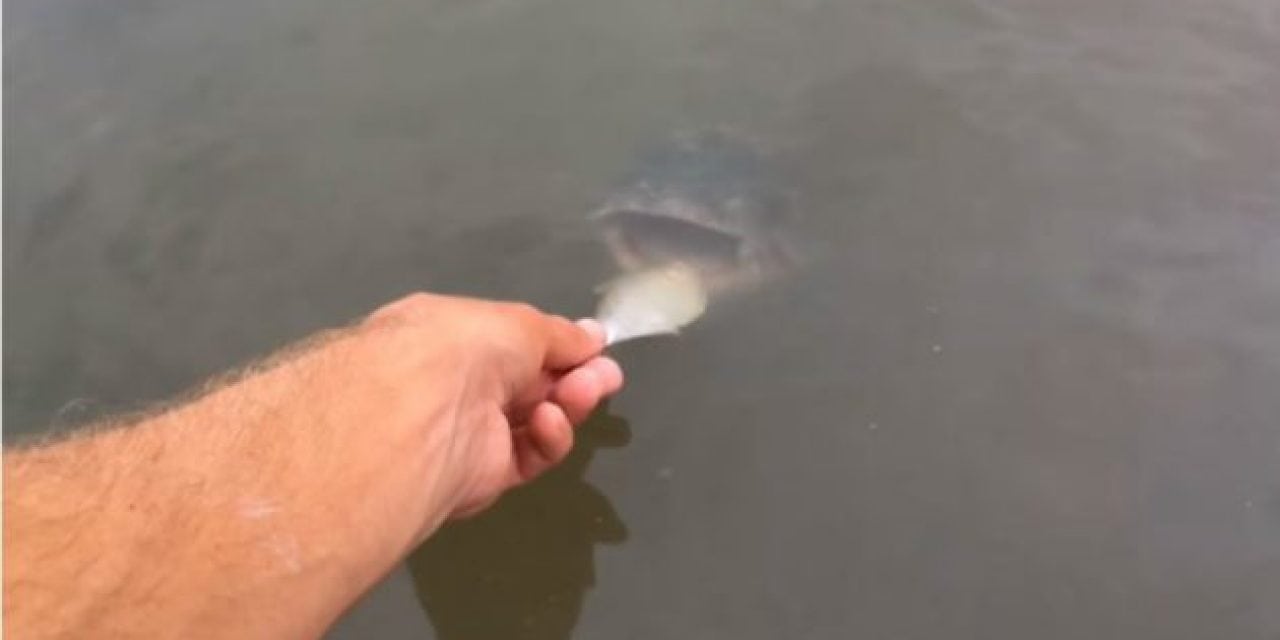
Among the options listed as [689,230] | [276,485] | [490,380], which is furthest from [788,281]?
[276,485]

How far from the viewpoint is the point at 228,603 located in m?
1.52

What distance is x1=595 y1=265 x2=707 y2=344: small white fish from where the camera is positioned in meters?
2.62

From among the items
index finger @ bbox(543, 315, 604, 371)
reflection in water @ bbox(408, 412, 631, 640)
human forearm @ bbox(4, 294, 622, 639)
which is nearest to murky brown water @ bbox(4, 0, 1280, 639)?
reflection in water @ bbox(408, 412, 631, 640)

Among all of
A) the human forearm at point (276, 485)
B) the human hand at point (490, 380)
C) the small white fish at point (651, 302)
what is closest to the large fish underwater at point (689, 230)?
the small white fish at point (651, 302)

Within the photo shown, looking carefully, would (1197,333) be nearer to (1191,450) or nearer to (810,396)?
(1191,450)

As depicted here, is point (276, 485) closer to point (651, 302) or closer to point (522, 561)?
point (522, 561)

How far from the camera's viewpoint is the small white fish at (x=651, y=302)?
103 inches

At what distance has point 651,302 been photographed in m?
2.68

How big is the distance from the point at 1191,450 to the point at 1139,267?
43 centimetres

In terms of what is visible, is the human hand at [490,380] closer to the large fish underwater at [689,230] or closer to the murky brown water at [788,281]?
the murky brown water at [788,281]

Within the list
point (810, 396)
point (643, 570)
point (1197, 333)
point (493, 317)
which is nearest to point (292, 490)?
point (493, 317)

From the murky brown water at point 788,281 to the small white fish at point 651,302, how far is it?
5 cm

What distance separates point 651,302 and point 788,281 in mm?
257

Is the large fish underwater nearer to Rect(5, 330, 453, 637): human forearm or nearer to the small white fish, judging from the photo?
the small white fish
